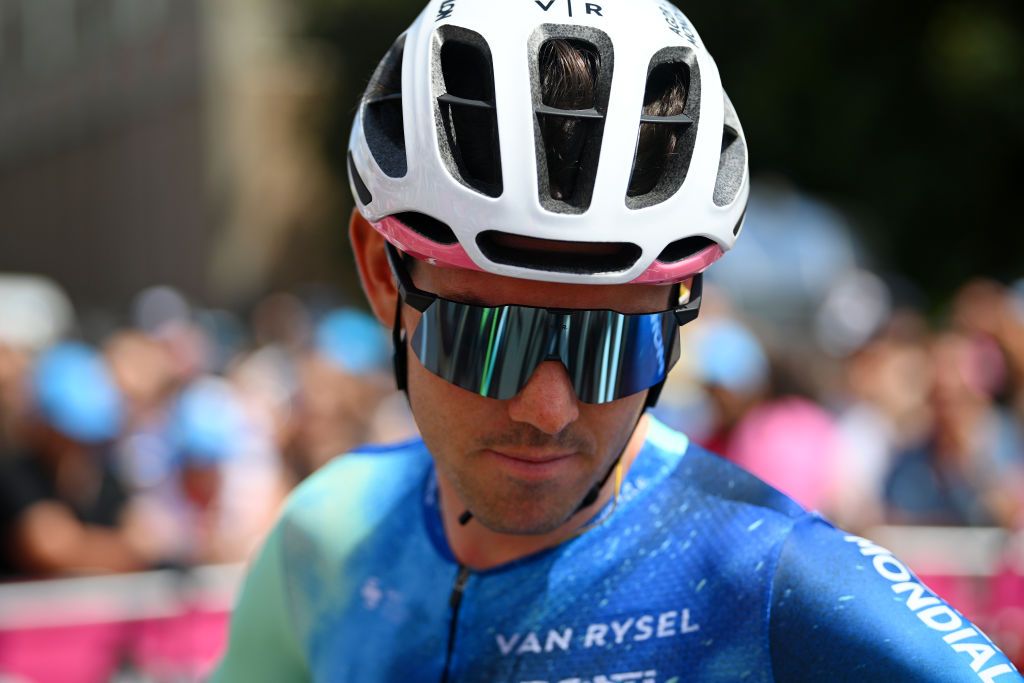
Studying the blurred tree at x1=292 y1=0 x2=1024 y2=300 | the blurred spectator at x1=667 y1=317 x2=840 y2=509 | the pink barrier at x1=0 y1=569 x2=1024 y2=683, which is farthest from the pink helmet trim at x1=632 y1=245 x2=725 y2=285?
the blurred tree at x1=292 y1=0 x2=1024 y2=300

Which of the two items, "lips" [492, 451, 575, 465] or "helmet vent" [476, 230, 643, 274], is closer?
"helmet vent" [476, 230, 643, 274]

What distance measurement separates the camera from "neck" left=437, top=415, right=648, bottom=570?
2217mm

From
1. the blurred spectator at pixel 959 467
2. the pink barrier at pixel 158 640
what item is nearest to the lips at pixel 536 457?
the pink barrier at pixel 158 640

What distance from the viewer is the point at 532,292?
1.96 metres

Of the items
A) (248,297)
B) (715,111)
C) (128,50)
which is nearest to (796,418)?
(715,111)

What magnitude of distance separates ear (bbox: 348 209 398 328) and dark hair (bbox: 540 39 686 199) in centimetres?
46

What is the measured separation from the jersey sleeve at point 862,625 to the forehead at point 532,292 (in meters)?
0.47

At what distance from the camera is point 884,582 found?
1.92 meters

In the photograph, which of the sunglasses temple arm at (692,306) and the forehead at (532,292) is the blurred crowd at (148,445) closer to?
the forehead at (532,292)

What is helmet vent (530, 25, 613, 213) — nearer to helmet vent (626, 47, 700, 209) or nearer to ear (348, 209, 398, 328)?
helmet vent (626, 47, 700, 209)

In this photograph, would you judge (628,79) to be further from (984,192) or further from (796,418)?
(984,192)

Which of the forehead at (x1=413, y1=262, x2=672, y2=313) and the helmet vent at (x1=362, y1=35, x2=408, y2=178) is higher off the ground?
the helmet vent at (x1=362, y1=35, x2=408, y2=178)

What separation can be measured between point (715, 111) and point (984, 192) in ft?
52.8

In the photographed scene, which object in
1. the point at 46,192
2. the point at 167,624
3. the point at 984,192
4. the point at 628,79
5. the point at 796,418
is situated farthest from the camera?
the point at 46,192
